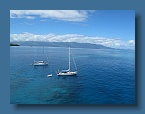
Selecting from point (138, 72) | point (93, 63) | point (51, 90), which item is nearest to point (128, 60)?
point (138, 72)

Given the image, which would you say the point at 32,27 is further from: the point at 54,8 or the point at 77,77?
the point at 77,77

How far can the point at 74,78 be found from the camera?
363cm

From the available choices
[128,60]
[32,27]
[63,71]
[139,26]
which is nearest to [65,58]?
[63,71]

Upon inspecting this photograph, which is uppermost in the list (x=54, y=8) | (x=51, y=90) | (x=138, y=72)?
(x=54, y=8)

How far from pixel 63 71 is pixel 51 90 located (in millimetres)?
332

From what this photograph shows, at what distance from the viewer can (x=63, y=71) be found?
11.9 ft

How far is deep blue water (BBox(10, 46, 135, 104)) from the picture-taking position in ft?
11.7

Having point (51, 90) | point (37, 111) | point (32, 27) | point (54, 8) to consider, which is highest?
point (54, 8)

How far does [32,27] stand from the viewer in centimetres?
365

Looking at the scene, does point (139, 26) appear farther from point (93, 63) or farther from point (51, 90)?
point (51, 90)

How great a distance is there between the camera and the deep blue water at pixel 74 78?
3566 millimetres

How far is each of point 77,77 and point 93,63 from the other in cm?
32

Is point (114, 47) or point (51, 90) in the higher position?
point (114, 47)

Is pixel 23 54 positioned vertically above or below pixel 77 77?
above
